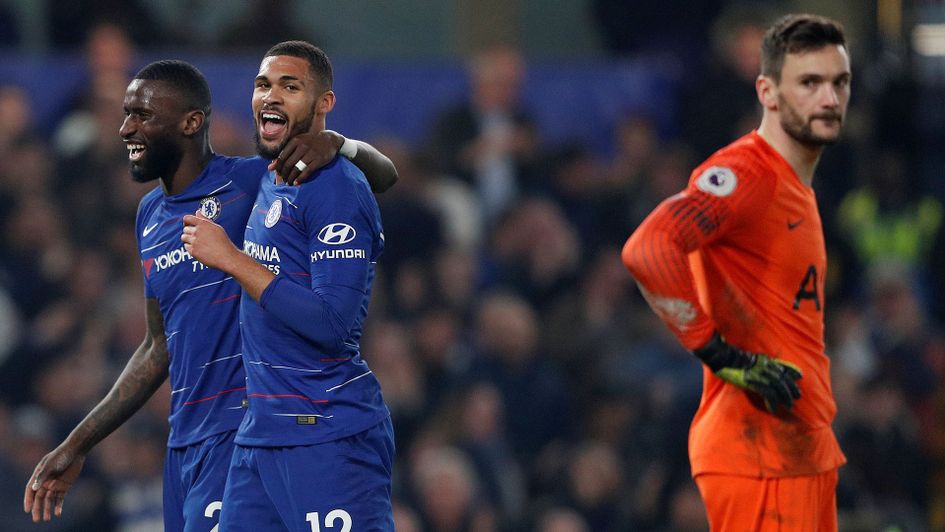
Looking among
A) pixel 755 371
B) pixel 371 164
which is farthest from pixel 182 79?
pixel 755 371

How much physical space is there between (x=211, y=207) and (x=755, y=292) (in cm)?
175

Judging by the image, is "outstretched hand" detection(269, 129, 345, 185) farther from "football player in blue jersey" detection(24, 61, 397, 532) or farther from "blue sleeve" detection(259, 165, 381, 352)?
"football player in blue jersey" detection(24, 61, 397, 532)

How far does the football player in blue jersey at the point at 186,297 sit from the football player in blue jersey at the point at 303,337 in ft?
0.75

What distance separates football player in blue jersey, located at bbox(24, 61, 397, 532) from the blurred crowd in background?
11.8ft

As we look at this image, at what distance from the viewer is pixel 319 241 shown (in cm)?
433

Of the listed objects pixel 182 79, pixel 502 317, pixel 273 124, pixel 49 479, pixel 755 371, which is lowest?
pixel 502 317

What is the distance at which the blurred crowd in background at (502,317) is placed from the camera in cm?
877

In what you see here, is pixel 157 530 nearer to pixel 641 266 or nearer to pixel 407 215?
pixel 407 215

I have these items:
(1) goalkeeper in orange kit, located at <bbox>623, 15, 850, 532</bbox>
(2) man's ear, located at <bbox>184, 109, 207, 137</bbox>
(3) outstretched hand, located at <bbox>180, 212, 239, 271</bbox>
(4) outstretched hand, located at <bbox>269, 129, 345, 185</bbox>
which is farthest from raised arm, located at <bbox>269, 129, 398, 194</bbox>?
(1) goalkeeper in orange kit, located at <bbox>623, 15, 850, 532</bbox>

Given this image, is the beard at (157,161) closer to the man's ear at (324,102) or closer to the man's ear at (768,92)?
the man's ear at (324,102)

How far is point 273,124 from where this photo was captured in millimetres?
4496

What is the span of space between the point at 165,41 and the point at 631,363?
4.10m

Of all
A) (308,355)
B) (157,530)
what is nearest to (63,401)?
(157,530)

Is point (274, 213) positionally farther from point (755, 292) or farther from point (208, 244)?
point (755, 292)
